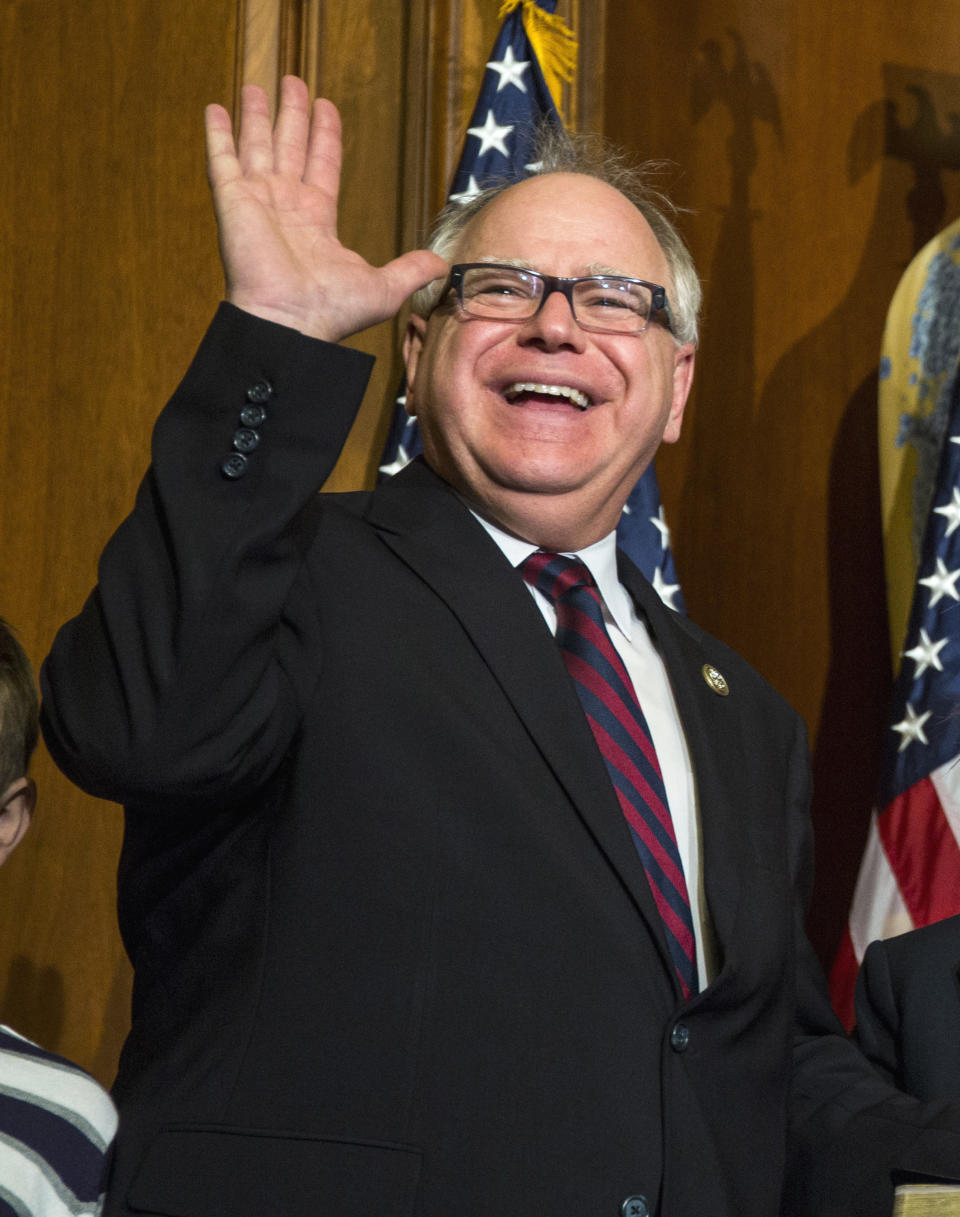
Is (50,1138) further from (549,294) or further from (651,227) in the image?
(651,227)

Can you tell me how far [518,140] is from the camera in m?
2.47

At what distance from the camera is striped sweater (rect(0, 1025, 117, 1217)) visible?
3.96 feet

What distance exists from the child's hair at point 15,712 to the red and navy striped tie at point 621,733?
1.76ft

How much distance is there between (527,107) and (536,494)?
118 cm

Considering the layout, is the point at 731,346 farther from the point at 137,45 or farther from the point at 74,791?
the point at 74,791

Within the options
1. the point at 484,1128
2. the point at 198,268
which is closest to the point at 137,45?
the point at 198,268

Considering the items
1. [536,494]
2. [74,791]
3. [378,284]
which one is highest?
[378,284]

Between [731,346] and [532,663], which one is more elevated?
[731,346]

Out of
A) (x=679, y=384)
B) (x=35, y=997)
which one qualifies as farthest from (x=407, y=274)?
(x=35, y=997)

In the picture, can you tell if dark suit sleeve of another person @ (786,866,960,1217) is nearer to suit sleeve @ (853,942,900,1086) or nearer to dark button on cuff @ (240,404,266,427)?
suit sleeve @ (853,942,900,1086)

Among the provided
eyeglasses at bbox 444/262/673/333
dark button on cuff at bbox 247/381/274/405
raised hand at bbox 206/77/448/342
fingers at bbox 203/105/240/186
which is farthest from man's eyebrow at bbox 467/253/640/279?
dark button on cuff at bbox 247/381/274/405

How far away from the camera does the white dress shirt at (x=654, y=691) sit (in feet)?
4.82

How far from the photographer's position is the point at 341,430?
3.85 feet

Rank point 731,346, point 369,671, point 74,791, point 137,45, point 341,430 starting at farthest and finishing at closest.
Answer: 1. point 731,346
2. point 137,45
3. point 74,791
4. point 369,671
5. point 341,430
